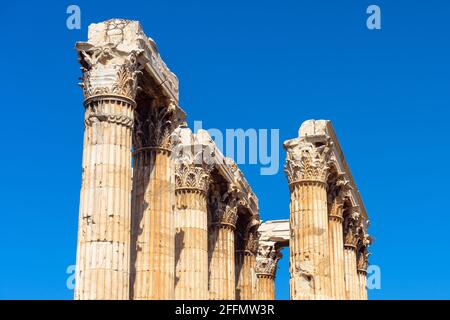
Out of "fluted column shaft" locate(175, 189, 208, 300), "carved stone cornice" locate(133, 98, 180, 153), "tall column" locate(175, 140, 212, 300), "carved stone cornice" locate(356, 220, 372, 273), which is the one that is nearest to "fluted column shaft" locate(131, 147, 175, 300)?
"carved stone cornice" locate(133, 98, 180, 153)

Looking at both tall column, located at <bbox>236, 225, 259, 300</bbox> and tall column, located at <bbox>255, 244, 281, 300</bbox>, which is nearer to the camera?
tall column, located at <bbox>236, 225, 259, 300</bbox>

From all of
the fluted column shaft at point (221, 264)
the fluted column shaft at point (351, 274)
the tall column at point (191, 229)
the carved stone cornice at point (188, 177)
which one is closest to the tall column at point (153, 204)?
the tall column at point (191, 229)

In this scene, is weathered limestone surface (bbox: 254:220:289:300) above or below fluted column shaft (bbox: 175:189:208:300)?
above

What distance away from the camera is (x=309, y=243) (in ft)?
108

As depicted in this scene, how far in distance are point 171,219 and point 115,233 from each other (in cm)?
527

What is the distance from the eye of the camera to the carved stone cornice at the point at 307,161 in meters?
33.9

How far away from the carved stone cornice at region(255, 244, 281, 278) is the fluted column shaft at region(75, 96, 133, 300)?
29.9 m

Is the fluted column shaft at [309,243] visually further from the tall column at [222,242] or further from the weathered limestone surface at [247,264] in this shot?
the weathered limestone surface at [247,264]

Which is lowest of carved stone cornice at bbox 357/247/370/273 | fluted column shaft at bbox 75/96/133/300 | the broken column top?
fluted column shaft at bbox 75/96/133/300

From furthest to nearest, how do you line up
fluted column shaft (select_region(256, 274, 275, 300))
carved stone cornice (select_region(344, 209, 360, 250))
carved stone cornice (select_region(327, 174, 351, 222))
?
fluted column shaft (select_region(256, 274, 275, 300)) → carved stone cornice (select_region(344, 209, 360, 250)) → carved stone cornice (select_region(327, 174, 351, 222))

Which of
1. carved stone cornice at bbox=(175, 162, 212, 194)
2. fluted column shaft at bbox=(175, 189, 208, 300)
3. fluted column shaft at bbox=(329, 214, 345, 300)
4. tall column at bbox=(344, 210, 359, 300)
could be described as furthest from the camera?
tall column at bbox=(344, 210, 359, 300)

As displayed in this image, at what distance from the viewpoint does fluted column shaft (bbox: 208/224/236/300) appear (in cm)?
3903

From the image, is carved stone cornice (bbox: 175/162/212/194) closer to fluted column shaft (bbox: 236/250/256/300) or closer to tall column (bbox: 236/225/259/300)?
tall column (bbox: 236/225/259/300)
